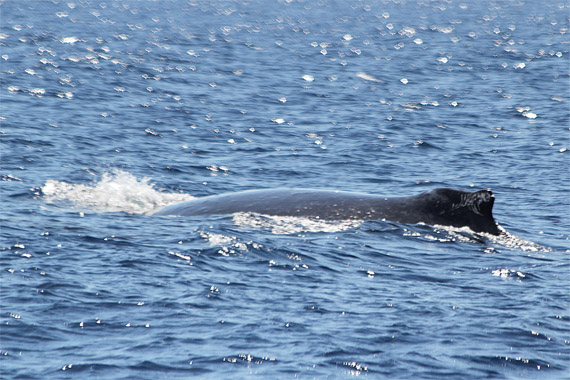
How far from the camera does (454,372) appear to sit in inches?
416

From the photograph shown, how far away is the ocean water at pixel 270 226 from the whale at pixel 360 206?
0.31m

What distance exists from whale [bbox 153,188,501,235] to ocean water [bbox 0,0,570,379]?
0.31m

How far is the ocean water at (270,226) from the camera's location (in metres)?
11.1

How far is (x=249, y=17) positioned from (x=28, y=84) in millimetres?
64993

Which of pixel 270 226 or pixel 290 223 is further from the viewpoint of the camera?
pixel 290 223

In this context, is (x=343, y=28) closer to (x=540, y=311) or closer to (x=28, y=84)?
(x=28, y=84)

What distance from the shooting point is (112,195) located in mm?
21141

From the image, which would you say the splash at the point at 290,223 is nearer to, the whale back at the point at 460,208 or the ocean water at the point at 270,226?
the ocean water at the point at 270,226

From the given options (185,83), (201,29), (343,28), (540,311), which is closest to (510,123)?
(185,83)

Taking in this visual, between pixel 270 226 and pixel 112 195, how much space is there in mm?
5675

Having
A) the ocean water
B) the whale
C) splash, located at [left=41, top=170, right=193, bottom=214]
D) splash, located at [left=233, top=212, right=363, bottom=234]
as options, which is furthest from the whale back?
splash, located at [left=41, top=170, right=193, bottom=214]

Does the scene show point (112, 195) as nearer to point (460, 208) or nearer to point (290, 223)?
point (290, 223)

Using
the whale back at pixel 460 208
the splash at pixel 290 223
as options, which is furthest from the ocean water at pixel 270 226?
the whale back at pixel 460 208

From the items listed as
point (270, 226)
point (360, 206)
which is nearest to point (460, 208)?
point (360, 206)
